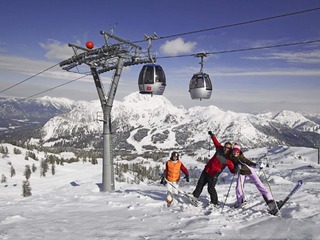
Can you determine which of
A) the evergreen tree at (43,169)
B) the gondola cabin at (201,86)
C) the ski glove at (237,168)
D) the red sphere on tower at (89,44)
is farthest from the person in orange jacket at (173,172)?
the evergreen tree at (43,169)

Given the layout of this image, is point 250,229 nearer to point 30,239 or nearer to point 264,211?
point 264,211

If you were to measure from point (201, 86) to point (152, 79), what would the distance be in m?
2.82

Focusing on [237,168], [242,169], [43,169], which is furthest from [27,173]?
[242,169]

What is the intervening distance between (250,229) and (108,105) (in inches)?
426

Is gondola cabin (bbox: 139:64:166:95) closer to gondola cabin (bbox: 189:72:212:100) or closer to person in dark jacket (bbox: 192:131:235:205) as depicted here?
gondola cabin (bbox: 189:72:212:100)

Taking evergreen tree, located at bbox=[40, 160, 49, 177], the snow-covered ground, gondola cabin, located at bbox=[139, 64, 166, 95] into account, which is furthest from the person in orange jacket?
evergreen tree, located at bbox=[40, 160, 49, 177]

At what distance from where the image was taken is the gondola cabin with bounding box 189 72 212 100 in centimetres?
1491

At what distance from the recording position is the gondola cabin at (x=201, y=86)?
14906 mm

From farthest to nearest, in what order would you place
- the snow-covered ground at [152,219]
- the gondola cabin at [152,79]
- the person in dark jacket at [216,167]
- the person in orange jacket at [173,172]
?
the gondola cabin at [152,79] < the person in orange jacket at [173,172] < the person in dark jacket at [216,167] < the snow-covered ground at [152,219]

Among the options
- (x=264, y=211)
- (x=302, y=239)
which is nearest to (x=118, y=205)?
(x=264, y=211)

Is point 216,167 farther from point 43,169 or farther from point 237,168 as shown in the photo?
point 43,169

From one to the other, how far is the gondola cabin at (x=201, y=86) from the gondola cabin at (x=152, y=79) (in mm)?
1886

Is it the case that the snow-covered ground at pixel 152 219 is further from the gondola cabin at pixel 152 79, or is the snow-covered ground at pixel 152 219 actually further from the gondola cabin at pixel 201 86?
the gondola cabin at pixel 201 86

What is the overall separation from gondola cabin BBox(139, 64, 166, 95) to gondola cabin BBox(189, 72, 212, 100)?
6.19 feet
